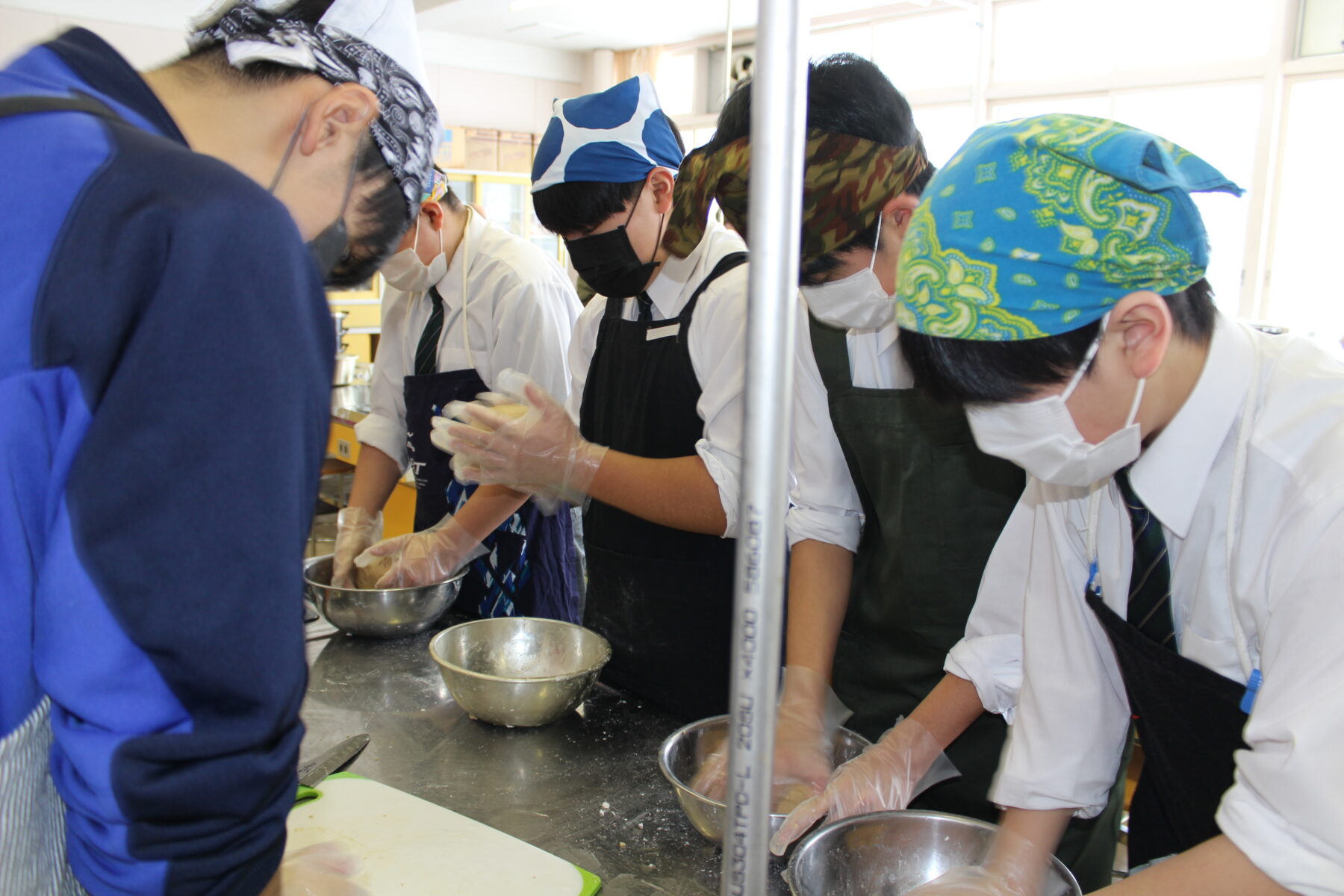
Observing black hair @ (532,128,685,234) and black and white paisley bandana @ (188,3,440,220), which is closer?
black and white paisley bandana @ (188,3,440,220)

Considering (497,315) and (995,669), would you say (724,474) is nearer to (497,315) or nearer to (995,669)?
(995,669)

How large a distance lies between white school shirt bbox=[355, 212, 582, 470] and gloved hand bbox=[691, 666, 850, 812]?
3.15ft

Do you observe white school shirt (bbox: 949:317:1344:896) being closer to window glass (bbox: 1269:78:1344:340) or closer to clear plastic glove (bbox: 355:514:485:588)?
clear plastic glove (bbox: 355:514:485:588)

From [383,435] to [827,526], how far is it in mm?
1326

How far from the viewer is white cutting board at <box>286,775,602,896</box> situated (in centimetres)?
108

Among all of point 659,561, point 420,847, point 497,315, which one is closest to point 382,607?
point 659,561

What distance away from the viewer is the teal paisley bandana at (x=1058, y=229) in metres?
0.80

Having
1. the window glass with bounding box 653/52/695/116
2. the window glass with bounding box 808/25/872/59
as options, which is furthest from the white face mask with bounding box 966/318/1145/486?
the window glass with bounding box 653/52/695/116

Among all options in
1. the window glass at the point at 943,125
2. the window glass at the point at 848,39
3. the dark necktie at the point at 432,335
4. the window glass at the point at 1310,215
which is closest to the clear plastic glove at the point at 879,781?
the dark necktie at the point at 432,335

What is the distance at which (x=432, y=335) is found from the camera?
7.52 ft

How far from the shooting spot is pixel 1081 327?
84cm

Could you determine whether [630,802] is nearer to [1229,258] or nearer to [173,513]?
[173,513]

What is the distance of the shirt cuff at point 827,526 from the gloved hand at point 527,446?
0.38 m

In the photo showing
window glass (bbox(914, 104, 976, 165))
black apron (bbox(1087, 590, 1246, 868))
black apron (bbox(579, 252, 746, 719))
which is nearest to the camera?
black apron (bbox(1087, 590, 1246, 868))
